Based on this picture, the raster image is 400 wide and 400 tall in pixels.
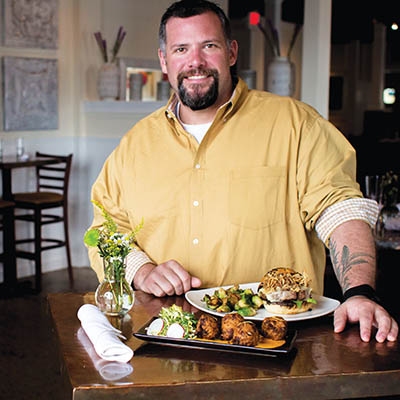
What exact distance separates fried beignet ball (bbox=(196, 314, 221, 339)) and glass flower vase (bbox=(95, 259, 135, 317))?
26 centimetres

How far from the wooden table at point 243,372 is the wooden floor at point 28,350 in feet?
5.27

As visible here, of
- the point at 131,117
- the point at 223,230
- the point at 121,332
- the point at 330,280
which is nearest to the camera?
the point at 121,332

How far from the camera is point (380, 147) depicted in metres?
10.2

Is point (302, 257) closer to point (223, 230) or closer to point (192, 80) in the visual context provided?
point (223, 230)

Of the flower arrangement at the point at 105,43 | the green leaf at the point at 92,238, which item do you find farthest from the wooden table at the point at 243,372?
the flower arrangement at the point at 105,43

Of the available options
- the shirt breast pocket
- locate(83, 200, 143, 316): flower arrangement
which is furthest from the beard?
locate(83, 200, 143, 316): flower arrangement

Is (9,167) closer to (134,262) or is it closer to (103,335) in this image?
(134,262)

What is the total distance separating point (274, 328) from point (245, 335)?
0.07 meters

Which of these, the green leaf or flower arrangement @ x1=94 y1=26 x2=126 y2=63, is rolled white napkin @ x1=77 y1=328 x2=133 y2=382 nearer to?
the green leaf

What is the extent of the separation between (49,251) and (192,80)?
15.6 feet

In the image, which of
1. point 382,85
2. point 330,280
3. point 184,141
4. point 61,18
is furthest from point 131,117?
point 382,85

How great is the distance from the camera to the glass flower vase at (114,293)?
1.66m

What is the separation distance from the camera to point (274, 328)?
4.71 ft

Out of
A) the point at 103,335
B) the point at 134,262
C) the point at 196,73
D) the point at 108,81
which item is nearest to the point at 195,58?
the point at 196,73
